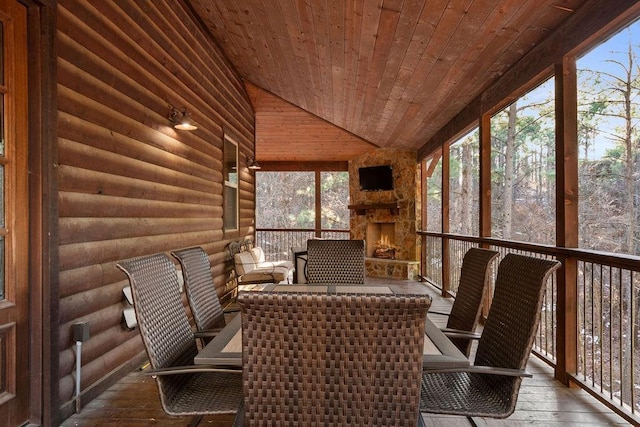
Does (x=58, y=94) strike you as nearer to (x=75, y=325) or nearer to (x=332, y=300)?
(x=75, y=325)

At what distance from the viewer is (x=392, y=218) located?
25.9 feet

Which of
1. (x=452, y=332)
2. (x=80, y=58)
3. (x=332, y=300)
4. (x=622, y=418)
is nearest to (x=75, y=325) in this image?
(x=80, y=58)

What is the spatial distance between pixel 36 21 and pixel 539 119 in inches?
281

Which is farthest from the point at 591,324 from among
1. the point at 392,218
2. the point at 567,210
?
the point at 392,218

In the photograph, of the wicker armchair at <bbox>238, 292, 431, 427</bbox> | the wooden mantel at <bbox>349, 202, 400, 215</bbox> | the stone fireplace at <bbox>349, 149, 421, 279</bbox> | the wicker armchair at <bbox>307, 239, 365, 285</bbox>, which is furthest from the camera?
the wooden mantel at <bbox>349, 202, 400, 215</bbox>

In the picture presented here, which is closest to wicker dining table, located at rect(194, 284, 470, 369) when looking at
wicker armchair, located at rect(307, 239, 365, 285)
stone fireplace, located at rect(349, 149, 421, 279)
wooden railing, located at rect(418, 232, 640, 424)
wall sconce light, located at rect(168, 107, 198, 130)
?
wooden railing, located at rect(418, 232, 640, 424)

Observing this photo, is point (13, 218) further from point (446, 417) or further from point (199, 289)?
point (446, 417)

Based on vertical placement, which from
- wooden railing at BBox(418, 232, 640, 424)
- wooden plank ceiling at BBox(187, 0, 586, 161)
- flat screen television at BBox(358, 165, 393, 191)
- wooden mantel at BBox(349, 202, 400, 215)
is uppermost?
wooden plank ceiling at BBox(187, 0, 586, 161)

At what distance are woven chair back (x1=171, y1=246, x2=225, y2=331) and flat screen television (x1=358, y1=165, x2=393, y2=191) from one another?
610 centimetres

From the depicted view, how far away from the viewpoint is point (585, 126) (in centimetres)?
462

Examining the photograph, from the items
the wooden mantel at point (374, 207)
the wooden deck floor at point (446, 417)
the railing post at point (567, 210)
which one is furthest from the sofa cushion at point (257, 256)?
the railing post at point (567, 210)

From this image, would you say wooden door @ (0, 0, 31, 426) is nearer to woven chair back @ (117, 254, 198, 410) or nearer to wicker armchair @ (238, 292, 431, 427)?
woven chair back @ (117, 254, 198, 410)

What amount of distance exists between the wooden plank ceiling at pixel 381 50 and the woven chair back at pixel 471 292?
5.58ft

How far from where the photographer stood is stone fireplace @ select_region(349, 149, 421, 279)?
753 cm
